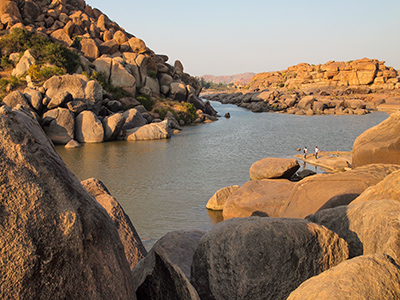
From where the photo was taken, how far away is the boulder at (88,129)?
28.8 metres

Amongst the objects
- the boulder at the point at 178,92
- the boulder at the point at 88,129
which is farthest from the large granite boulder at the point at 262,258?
the boulder at the point at 178,92

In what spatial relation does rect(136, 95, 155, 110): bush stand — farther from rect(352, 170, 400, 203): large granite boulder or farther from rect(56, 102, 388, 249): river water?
rect(352, 170, 400, 203): large granite boulder

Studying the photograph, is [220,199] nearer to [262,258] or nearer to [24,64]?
[262,258]

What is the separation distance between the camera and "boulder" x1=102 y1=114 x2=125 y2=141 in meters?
29.7

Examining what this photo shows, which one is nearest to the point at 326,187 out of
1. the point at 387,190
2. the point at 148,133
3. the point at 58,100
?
the point at 387,190

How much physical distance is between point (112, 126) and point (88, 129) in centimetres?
203

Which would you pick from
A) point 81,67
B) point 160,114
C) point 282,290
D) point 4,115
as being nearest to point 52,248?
point 4,115

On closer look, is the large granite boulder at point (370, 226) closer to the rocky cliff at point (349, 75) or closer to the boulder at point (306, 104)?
the boulder at point (306, 104)

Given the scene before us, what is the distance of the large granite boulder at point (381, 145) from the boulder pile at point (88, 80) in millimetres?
20173

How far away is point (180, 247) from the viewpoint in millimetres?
5102

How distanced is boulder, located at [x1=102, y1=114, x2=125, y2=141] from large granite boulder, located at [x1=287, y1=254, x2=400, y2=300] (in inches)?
1105

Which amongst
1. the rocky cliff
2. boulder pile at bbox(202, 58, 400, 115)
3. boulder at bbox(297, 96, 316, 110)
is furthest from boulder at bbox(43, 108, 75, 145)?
the rocky cliff

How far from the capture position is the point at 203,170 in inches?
784

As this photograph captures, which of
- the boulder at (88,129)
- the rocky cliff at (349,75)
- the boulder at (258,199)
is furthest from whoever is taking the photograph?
the rocky cliff at (349,75)
